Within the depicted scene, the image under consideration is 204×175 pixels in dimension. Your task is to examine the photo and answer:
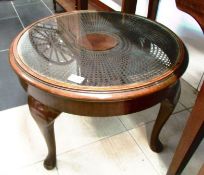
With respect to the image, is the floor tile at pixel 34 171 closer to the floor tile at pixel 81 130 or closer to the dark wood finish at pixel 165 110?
the floor tile at pixel 81 130

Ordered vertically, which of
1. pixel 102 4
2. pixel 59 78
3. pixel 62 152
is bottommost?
pixel 62 152

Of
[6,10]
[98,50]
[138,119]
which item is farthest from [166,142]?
[6,10]

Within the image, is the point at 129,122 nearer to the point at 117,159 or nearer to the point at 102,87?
the point at 117,159

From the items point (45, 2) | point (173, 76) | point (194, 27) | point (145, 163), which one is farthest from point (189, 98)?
point (45, 2)

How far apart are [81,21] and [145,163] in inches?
22.4

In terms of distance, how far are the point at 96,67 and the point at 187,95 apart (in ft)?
2.49

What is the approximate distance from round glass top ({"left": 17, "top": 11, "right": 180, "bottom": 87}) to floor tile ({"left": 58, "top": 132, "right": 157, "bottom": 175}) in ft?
1.40

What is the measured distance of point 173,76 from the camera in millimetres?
580

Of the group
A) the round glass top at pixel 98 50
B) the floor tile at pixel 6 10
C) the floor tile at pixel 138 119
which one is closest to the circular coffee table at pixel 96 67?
the round glass top at pixel 98 50

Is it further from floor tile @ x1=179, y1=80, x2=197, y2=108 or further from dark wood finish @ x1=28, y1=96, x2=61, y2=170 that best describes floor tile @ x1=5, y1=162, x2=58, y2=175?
floor tile @ x1=179, y1=80, x2=197, y2=108

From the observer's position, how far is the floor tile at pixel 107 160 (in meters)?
0.85

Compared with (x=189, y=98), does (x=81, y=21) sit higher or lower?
higher

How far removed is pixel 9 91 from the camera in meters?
1.22

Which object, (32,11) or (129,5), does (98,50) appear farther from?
(32,11)
